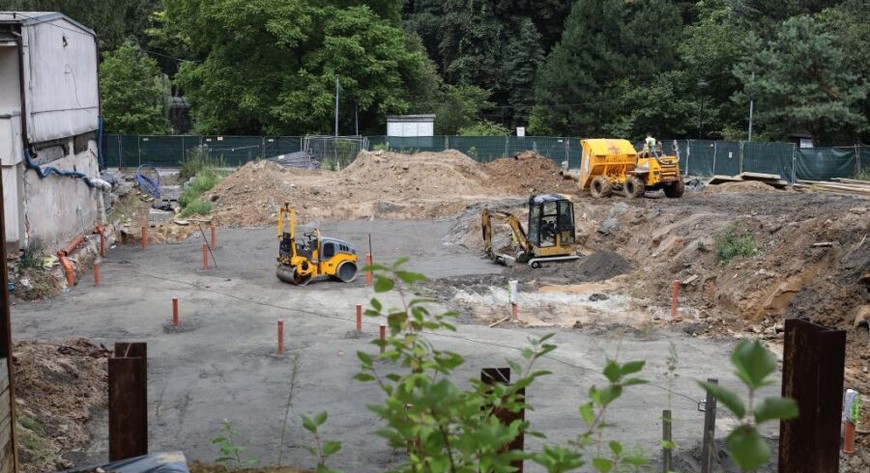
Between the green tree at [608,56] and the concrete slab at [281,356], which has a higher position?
the green tree at [608,56]

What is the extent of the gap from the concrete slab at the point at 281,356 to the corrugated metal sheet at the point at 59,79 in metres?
4.40

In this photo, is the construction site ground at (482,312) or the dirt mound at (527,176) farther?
the dirt mound at (527,176)

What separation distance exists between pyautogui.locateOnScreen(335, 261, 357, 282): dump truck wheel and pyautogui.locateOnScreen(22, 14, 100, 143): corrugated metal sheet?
343 inches

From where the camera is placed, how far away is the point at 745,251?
2297 centimetres

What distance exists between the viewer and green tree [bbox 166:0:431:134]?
53250 millimetres

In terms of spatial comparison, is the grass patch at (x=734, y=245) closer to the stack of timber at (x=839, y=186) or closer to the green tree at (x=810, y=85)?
the stack of timber at (x=839, y=186)

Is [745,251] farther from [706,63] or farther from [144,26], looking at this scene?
[144,26]

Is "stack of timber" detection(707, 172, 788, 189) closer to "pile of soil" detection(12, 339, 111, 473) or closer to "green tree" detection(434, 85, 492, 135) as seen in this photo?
"green tree" detection(434, 85, 492, 135)

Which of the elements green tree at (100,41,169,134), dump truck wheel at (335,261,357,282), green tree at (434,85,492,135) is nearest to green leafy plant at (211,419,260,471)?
dump truck wheel at (335,261,357,282)

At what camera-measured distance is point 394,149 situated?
5312cm

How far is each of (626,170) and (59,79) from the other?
1933cm

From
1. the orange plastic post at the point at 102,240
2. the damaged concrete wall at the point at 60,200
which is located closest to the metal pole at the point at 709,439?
the damaged concrete wall at the point at 60,200

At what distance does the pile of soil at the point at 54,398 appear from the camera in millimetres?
11633

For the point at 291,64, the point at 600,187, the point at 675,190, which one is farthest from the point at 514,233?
the point at 291,64
